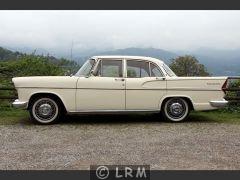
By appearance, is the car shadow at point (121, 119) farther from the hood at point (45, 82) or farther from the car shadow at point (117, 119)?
the hood at point (45, 82)

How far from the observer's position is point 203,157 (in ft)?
24.0

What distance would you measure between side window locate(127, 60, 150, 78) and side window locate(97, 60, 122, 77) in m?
0.23

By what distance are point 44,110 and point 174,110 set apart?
10.2ft

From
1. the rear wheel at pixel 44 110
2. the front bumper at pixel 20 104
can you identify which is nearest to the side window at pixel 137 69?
the rear wheel at pixel 44 110

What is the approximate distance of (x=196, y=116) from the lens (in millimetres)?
12047

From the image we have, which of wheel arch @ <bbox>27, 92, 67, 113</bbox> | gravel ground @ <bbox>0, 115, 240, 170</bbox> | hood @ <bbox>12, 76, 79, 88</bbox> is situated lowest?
Result: gravel ground @ <bbox>0, 115, 240, 170</bbox>

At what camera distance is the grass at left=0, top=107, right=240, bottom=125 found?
1127cm

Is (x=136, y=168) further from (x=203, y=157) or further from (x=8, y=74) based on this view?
(x=8, y=74)

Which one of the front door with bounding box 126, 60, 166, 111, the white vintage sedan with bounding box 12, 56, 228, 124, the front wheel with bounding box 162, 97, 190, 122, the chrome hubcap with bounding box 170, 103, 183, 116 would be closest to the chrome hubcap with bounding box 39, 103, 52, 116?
the white vintage sedan with bounding box 12, 56, 228, 124

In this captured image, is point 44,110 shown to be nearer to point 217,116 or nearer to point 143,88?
point 143,88

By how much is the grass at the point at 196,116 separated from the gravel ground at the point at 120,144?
1.26 feet

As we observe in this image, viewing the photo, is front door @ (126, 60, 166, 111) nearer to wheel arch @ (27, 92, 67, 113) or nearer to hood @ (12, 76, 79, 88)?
hood @ (12, 76, 79, 88)

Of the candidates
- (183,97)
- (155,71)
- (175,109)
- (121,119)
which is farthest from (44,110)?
(183,97)

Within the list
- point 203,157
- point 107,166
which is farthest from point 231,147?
point 107,166
